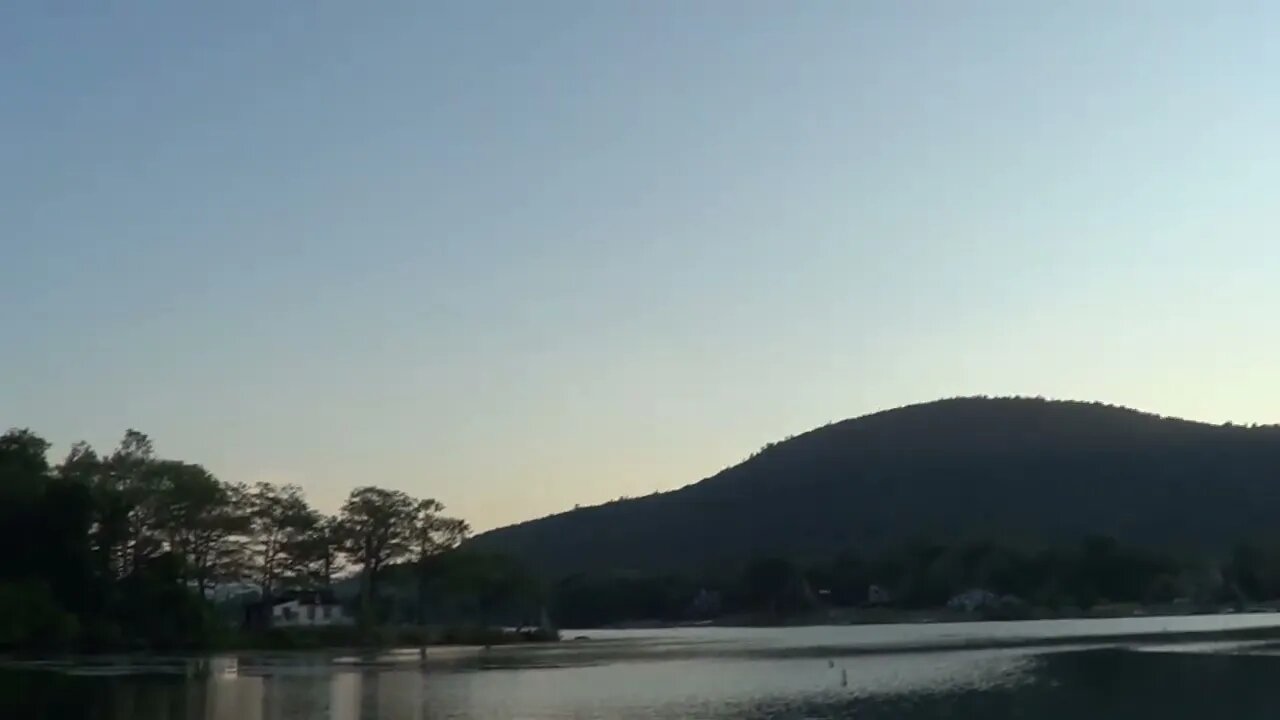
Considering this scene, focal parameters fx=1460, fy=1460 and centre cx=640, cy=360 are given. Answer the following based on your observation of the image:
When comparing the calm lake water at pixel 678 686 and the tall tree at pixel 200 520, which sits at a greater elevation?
the tall tree at pixel 200 520

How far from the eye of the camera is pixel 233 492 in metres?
99.4

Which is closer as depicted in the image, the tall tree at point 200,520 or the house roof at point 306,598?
the tall tree at point 200,520

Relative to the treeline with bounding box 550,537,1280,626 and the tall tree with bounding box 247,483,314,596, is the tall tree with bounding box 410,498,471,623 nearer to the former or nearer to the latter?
the tall tree with bounding box 247,483,314,596

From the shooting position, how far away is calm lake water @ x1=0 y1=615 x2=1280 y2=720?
4066 cm

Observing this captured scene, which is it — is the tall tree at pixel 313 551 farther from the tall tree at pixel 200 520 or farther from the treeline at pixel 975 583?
the treeline at pixel 975 583

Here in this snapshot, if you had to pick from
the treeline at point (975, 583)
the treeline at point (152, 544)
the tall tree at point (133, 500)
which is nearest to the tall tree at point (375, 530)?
the treeline at point (152, 544)

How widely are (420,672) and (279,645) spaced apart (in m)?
29.0

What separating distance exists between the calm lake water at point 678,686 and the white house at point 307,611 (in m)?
23.9

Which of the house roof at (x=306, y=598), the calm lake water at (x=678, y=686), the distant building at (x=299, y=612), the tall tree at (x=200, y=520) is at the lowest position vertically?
the calm lake water at (x=678, y=686)

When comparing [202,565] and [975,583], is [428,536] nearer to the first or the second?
[202,565]

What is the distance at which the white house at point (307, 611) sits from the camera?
102 meters

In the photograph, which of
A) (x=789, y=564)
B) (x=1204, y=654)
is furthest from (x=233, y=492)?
(x=789, y=564)

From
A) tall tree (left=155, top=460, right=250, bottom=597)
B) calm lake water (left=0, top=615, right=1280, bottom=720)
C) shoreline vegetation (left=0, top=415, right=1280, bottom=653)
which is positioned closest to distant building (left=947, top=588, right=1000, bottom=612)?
shoreline vegetation (left=0, top=415, right=1280, bottom=653)

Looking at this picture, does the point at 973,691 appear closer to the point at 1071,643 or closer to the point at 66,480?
the point at 1071,643
